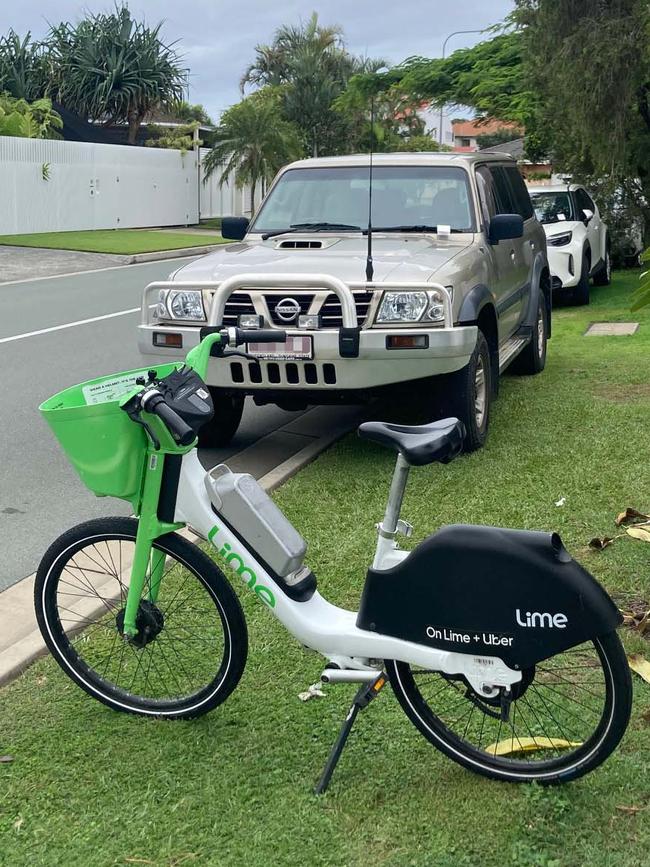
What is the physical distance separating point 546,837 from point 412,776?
476 mm

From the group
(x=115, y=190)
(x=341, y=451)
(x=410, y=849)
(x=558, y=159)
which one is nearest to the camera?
(x=410, y=849)

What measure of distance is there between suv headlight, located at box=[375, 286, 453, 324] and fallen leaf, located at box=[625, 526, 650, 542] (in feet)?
5.92

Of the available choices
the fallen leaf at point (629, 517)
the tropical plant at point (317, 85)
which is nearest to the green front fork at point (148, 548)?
the fallen leaf at point (629, 517)

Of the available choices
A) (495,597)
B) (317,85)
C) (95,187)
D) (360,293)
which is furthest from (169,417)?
(317,85)

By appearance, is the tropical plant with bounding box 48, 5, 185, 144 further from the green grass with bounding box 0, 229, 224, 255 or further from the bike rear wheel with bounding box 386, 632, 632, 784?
the bike rear wheel with bounding box 386, 632, 632, 784

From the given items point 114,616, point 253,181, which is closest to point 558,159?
point 114,616

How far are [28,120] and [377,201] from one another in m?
31.5

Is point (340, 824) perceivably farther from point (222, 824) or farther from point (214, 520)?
point (214, 520)

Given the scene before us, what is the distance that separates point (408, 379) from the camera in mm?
6219

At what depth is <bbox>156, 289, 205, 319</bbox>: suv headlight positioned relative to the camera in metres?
6.41

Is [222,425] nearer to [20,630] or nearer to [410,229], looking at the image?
[410,229]

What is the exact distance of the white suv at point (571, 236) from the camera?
14.7 metres

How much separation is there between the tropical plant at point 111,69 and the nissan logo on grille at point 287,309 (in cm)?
4493

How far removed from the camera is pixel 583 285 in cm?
1520
